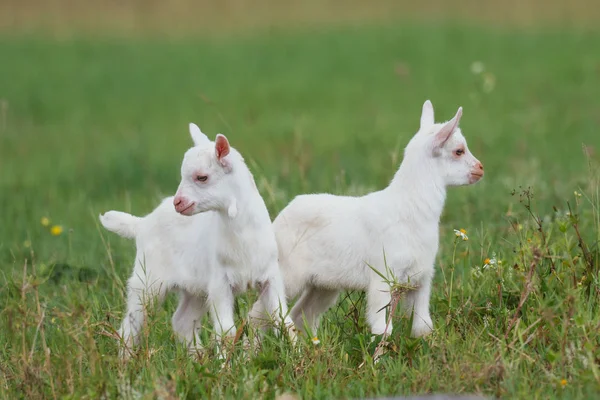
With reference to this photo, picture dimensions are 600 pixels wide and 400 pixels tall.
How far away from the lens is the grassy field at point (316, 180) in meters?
5.63

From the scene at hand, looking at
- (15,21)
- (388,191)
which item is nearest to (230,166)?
(388,191)

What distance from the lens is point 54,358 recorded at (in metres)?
5.89

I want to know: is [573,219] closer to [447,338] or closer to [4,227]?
[447,338]

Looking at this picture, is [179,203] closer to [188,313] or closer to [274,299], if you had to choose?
[274,299]

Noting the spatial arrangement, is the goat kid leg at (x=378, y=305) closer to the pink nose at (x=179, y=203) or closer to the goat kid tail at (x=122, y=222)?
the pink nose at (x=179, y=203)

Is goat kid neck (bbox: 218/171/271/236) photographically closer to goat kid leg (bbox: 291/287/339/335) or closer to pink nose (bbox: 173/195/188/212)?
pink nose (bbox: 173/195/188/212)

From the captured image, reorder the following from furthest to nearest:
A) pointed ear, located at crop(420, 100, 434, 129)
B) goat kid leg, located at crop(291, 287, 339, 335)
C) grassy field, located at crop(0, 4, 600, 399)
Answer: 1. goat kid leg, located at crop(291, 287, 339, 335)
2. pointed ear, located at crop(420, 100, 434, 129)
3. grassy field, located at crop(0, 4, 600, 399)

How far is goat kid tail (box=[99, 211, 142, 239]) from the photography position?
6.82 metres

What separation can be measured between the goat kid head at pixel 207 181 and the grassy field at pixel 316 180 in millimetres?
667

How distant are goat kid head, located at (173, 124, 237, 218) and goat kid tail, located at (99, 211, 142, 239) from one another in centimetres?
101

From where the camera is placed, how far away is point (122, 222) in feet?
22.5

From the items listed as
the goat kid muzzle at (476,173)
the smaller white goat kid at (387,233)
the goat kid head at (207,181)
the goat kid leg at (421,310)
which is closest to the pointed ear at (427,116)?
the smaller white goat kid at (387,233)

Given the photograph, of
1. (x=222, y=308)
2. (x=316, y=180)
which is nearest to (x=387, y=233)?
(x=222, y=308)

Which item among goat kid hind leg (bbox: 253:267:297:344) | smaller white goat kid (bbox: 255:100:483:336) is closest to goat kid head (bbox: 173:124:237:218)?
goat kid hind leg (bbox: 253:267:297:344)
